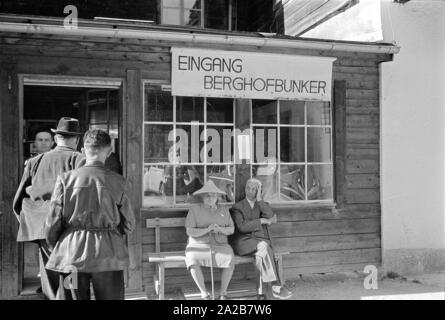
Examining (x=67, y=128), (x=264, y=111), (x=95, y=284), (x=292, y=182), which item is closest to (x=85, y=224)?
(x=95, y=284)

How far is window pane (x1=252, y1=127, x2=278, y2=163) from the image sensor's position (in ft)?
20.1

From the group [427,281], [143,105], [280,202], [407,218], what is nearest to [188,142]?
[143,105]

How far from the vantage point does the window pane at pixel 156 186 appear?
226 inches

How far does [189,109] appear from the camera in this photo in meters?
5.91

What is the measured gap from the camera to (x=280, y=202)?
617 cm

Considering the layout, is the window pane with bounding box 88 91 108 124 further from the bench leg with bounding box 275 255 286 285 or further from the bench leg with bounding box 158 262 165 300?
the bench leg with bounding box 275 255 286 285

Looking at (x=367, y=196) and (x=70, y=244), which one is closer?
(x=70, y=244)

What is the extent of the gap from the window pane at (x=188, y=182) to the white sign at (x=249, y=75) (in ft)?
3.06

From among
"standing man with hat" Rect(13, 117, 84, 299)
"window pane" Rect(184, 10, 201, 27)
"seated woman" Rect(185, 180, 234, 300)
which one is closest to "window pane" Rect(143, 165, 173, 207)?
"seated woman" Rect(185, 180, 234, 300)

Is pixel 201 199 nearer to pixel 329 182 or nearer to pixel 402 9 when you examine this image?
pixel 329 182

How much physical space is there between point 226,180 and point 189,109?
1009 millimetres

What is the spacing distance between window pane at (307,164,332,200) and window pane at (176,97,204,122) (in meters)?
1.67
